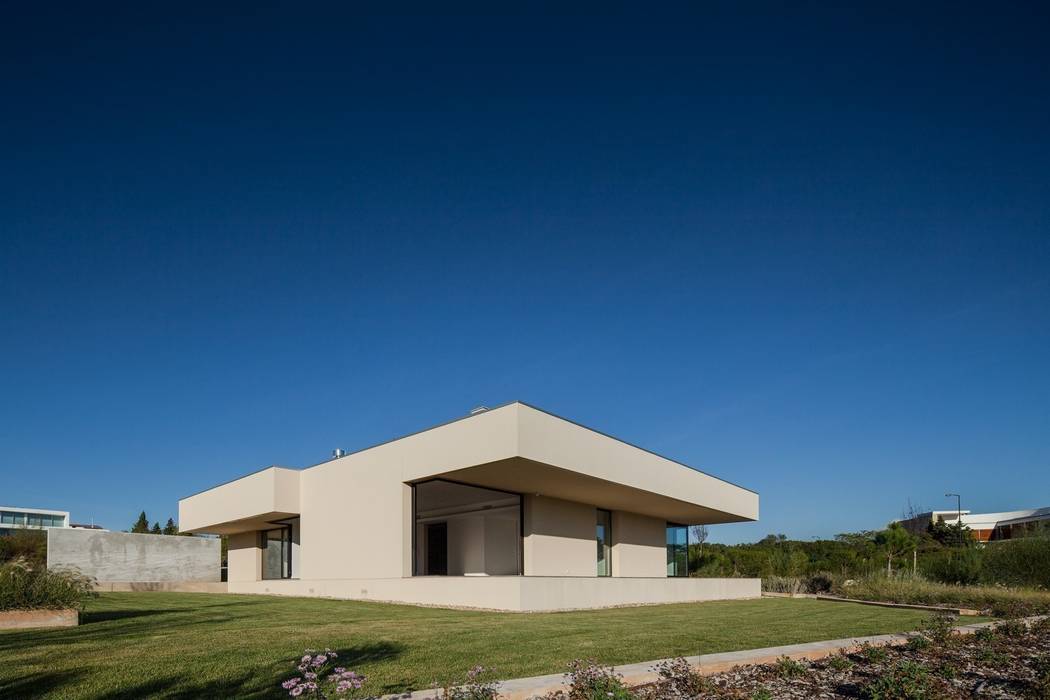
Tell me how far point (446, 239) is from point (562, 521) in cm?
847

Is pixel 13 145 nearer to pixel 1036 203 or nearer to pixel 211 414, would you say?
pixel 211 414

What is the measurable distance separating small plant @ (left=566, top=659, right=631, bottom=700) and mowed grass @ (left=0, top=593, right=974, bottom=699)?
3.17 feet

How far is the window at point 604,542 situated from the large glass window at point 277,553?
1060 centimetres

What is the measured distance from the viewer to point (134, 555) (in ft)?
93.3

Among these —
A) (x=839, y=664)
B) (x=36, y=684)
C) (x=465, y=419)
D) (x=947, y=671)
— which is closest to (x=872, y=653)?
(x=839, y=664)

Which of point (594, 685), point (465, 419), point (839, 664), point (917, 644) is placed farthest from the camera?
point (465, 419)

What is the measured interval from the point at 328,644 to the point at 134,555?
25726mm

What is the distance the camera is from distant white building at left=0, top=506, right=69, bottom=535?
70.6 meters

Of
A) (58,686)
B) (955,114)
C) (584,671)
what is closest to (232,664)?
(58,686)

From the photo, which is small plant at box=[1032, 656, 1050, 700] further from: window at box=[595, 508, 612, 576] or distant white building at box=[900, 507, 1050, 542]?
distant white building at box=[900, 507, 1050, 542]

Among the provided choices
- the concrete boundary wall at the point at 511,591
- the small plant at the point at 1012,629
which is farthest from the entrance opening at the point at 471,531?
the small plant at the point at 1012,629

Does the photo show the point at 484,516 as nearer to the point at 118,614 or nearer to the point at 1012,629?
the point at 118,614

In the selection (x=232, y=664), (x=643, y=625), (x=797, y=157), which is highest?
(x=797, y=157)

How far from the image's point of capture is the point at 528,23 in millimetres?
13906
